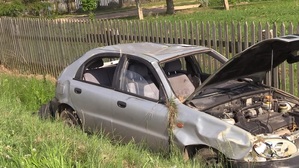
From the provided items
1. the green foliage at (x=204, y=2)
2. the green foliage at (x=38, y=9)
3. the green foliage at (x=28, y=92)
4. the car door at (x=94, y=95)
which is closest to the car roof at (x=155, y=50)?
the car door at (x=94, y=95)

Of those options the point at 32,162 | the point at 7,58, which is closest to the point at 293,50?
the point at 32,162

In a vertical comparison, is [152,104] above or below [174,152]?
above

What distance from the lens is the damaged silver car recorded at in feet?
14.3

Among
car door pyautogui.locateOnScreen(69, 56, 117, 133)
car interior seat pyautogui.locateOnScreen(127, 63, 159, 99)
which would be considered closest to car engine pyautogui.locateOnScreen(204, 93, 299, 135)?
car interior seat pyautogui.locateOnScreen(127, 63, 159, 99)

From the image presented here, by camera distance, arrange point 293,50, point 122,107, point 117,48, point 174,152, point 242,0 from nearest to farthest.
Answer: point 174,152 → point 293,50 → point 122,107 → point 117,48 → point 242,0

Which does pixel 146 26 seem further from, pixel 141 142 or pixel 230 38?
pixel 141 142

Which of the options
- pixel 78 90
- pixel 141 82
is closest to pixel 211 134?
pixel 141 82

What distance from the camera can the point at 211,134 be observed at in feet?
14.8

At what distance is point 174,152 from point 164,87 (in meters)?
0.81

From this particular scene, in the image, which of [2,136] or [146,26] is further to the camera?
[146,26]

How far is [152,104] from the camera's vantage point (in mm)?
5227

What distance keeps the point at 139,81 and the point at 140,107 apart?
0.44 meters

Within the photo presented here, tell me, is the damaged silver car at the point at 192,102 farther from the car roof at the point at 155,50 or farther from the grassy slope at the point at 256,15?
the grassy slope at the point at 256,15

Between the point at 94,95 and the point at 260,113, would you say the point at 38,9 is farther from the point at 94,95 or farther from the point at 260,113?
the point at 260,113
